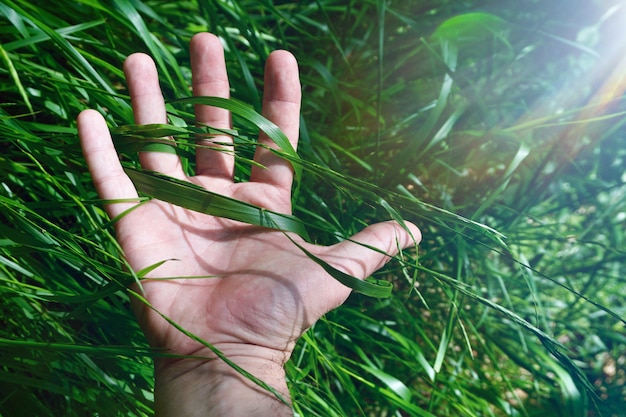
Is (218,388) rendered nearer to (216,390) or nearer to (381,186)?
(216,390)

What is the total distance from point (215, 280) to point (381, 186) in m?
0.39

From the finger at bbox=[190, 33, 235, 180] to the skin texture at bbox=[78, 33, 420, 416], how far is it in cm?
6

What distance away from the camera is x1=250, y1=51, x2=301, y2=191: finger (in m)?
0.88

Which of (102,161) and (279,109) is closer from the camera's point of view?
(102,161)

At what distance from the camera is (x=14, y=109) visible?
0.99 m

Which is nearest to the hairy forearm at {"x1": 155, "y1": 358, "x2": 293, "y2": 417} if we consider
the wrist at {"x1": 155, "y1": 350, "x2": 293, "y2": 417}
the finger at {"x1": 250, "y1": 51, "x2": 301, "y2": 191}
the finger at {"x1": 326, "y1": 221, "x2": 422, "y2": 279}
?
the wrist at {"x1": 155, "y1": 350, "x2": 293, "y2": 417}

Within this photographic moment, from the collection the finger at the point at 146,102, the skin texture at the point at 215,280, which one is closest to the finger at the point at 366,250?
the skin texture at the point at 215,280

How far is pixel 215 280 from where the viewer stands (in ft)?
2.66

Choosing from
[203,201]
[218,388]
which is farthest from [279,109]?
[218,388]

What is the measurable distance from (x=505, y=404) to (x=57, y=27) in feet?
3.91

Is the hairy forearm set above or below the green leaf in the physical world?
below

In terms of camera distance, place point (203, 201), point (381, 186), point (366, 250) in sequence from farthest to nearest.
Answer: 1. point (381, 186)
2. point (366, 250)
3. point (203, 201)

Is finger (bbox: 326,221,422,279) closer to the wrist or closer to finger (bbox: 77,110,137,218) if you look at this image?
the wrist

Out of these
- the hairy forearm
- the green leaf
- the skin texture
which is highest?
the green leaf
